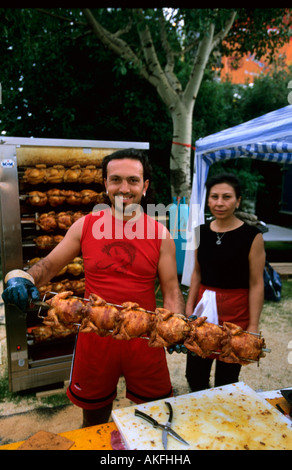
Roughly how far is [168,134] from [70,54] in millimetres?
4121

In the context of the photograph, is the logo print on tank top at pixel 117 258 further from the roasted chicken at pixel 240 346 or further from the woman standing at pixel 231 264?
the woman standing at pixel 231 264

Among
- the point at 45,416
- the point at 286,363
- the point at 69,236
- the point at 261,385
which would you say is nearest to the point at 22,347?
the point at 45,416

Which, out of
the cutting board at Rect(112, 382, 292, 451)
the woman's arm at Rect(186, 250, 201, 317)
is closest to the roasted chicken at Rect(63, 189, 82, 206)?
the woman's arm at Rect(186, 250, 201, 317)

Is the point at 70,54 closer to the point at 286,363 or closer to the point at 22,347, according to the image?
the point at 22,347

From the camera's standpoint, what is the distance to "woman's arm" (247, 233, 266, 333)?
9.75 ft

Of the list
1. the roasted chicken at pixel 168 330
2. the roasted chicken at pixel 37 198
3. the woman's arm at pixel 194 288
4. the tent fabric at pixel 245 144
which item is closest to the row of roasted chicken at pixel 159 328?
the roasted chicken at pixel 168 330

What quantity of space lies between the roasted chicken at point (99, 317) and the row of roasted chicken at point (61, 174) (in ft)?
8.26

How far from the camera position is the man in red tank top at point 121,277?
7.43 ft

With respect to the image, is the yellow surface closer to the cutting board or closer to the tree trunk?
the cutting board

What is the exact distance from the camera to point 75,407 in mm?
3889

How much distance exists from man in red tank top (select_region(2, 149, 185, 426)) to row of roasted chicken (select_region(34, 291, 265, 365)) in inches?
7.4

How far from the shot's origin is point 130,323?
204cm

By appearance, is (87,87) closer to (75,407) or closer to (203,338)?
(75,407)

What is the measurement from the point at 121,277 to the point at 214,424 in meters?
1.08
